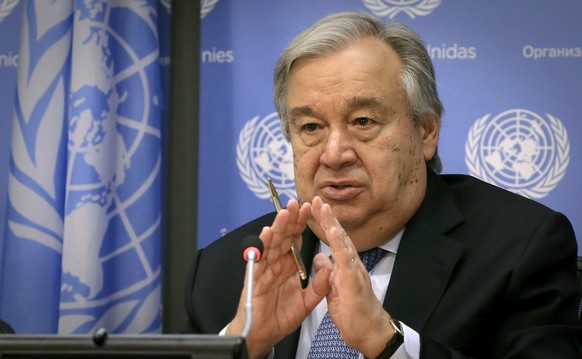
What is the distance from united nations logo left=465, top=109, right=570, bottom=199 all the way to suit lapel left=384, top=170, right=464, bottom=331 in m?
1.05

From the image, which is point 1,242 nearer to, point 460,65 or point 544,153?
point 460,65

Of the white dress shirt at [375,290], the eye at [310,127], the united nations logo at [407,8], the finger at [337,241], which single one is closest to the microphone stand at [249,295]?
the finger at [337,241]

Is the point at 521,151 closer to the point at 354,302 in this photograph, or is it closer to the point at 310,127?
the point at 310,127

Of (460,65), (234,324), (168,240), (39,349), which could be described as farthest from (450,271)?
(168,240)

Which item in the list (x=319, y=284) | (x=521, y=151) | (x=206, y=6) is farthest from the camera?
(x=206, y=6)

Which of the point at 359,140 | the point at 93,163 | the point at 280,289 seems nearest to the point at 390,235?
the point at 359,140

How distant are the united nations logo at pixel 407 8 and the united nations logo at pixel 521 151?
0.54m

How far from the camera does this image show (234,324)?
2100mm

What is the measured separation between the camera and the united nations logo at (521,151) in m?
3.56

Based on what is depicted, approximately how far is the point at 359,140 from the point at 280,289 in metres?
0.56

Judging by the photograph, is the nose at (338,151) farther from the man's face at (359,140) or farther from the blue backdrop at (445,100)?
the blue backdrop at (445,100)

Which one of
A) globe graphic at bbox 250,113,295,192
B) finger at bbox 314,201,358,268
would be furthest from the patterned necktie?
globe graphic at bbox 250,113,295,192

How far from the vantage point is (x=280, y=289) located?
7.09 ft

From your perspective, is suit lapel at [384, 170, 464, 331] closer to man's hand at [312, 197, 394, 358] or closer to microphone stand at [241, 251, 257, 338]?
man's hand at [312, 197, 394, 358]
